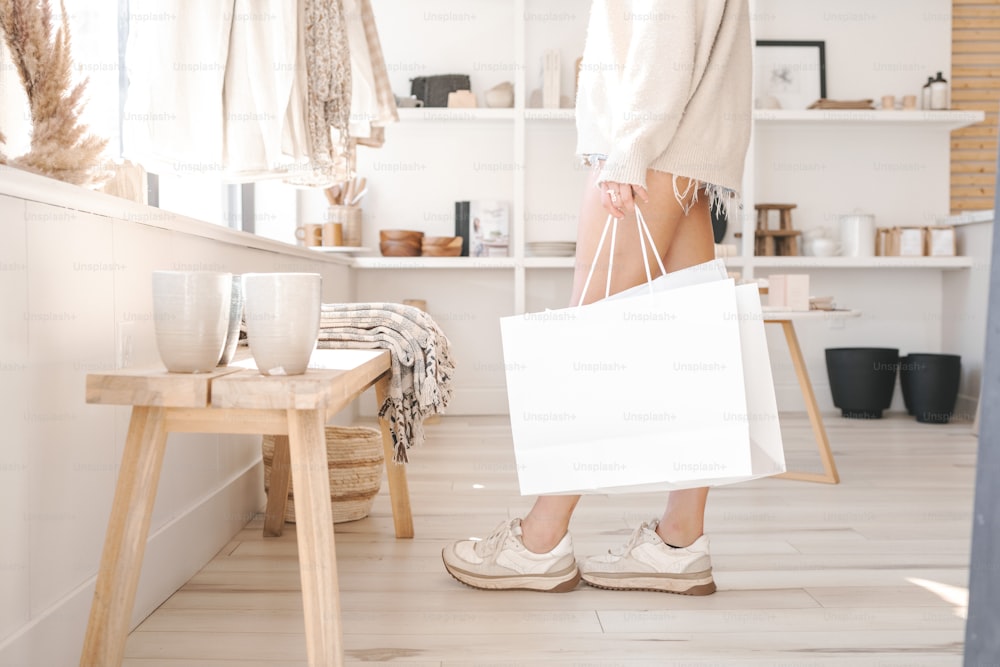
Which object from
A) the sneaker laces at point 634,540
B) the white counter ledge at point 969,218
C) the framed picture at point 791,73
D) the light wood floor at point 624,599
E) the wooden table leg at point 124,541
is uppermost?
the framed picture at point 791,73

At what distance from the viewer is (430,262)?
148 inches

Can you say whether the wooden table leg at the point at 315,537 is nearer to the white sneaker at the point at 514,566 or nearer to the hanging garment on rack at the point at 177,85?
the white sneaker at the point at 514,566

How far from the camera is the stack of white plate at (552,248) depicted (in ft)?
12.5

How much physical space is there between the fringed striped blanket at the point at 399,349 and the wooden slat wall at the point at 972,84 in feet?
11.5

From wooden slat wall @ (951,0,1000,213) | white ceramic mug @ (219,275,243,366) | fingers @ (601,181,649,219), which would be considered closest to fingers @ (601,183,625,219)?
fingers @ (601,181,649,219)

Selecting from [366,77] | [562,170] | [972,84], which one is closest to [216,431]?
[366,77]

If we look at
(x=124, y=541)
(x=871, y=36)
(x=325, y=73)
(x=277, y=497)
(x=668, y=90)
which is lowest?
(x=277, y=497)

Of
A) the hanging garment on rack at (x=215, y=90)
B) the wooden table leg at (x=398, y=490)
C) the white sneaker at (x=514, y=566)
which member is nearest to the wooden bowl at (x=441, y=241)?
the hanging garment on rack at (x=215, y=90)

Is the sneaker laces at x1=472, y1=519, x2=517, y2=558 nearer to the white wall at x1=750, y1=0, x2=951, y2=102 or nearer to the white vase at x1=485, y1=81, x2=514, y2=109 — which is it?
the white vase at x1=485, y1=81, x2=514, y2=109

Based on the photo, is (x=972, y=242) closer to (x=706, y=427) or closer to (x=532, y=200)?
(x=532, y=200)

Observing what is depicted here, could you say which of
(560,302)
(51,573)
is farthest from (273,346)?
(560,302)

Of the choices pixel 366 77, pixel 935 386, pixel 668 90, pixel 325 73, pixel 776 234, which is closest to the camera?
pixel 668 90

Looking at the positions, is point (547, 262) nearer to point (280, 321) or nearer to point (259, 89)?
point (259, 89)

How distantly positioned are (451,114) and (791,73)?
64.7 inches
